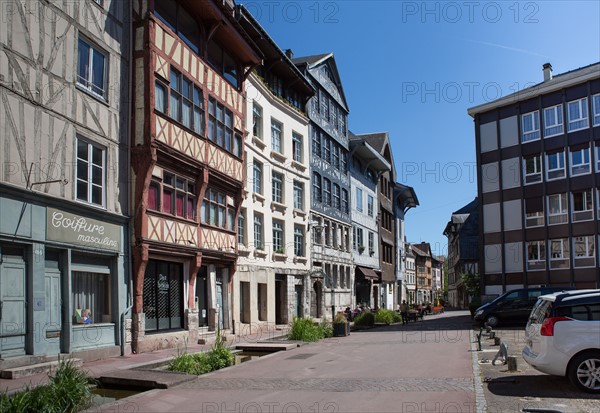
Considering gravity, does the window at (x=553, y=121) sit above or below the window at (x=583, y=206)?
above

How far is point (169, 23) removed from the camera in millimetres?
20109

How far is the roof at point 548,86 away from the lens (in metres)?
37.2

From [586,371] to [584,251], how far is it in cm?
3022

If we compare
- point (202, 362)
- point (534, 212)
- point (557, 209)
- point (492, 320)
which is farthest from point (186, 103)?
point (557, 209)

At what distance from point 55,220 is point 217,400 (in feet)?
22.3

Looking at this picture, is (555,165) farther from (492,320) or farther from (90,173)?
(90,173)

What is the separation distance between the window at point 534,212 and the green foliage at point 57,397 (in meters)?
34.6

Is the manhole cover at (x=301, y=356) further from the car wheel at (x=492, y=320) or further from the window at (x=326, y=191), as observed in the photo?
the window at (x=326, y=191)

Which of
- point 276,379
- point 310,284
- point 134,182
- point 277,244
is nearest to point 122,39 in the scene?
point 134,182

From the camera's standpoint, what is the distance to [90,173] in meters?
16.2

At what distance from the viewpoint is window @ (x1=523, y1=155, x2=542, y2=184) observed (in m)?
39.4

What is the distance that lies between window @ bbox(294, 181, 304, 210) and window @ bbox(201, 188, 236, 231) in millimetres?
8951

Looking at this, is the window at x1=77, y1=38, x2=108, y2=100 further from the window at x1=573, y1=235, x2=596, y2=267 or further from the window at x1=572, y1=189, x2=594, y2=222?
the window at x1=573, y1=235, x2=596, y2=267

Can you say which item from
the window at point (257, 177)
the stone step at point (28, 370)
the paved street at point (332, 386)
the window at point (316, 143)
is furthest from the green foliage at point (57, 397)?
the window at point (316, 143)
